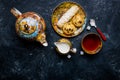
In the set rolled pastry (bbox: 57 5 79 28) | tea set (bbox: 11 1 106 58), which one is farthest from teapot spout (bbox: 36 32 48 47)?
rolled pastry (bbox: 57 5 79 28)

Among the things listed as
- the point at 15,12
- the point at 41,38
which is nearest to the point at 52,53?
the point at 41,38

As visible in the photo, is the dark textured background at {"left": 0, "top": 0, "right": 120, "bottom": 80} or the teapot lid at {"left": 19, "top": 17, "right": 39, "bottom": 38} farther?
the dark textured background at {"left": 0, "top": 0, "right": 120, "bottom": 80}

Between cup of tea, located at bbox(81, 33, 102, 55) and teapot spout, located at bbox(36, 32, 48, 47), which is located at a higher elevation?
teapot spout, located at bbox(36, 32, 48, 47)

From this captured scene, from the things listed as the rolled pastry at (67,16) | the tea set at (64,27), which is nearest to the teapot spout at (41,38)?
the tea set at (64,27)

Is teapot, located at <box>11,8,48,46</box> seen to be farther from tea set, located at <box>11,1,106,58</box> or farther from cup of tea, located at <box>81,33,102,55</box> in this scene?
cup of tea, located at <box>81,33,102,55</box>

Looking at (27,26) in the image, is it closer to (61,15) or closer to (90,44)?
(61,15)

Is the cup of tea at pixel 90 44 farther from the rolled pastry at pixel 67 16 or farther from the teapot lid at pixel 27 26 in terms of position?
the teapot lid at pixel 27 26
